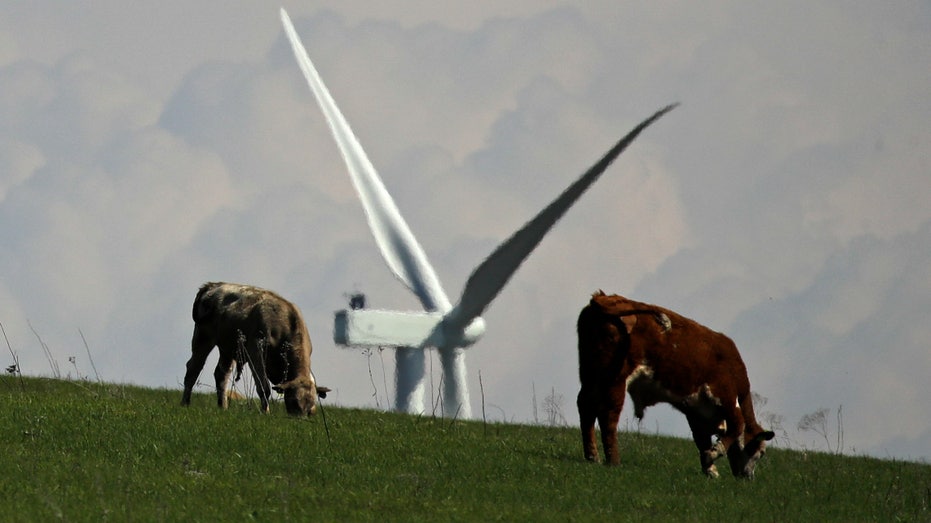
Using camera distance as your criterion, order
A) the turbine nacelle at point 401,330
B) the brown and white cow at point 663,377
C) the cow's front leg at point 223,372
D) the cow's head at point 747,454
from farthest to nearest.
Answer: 1. the turbine nacelle at point 401,330
2. the cow's front leg at point 223,372
3. the cow's head at point 747,454
4. the brown and white cow at point 663,377

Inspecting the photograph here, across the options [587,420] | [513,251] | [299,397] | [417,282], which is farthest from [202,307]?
[417,282]

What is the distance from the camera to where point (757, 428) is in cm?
1795

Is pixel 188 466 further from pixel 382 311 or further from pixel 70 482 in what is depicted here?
pixel 382 311

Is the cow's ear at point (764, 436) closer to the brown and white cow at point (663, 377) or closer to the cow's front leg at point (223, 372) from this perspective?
the brown and white cow at point (663, 377)

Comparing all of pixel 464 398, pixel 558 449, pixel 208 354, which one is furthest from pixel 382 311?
pixel 558 449

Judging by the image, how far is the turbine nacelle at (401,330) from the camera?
157 ft

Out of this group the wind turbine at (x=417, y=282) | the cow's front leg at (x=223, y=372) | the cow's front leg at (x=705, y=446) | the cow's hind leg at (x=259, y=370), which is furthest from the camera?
the wind turbine at (x=417, y=282)

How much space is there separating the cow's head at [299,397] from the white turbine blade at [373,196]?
19.0m

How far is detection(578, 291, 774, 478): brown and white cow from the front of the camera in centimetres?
1659

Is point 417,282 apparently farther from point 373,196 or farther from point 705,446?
point 705,446

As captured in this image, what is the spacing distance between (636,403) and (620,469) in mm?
1127

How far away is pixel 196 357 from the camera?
22797mm

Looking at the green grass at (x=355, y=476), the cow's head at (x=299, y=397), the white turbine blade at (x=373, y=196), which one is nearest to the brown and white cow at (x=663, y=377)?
the green grass at (x=355, y=476)

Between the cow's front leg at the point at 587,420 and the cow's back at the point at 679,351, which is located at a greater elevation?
the cow's back at the point at 679,351
